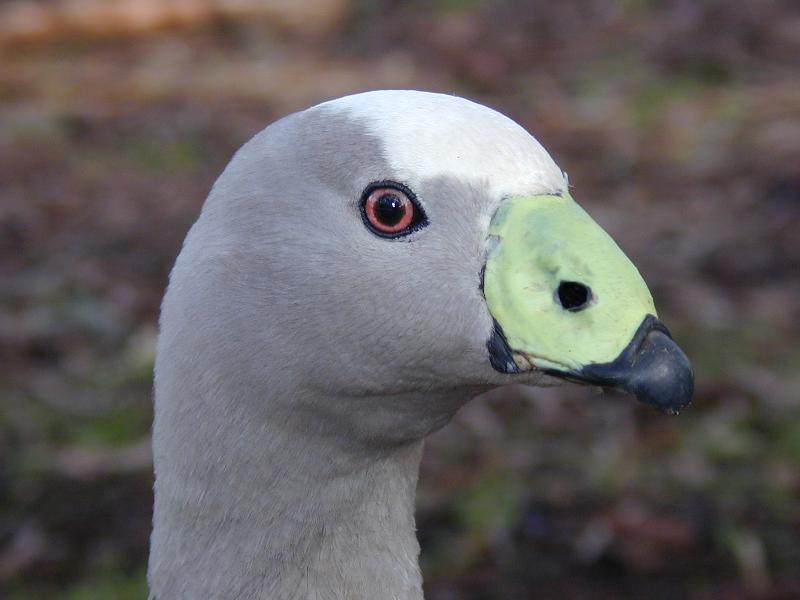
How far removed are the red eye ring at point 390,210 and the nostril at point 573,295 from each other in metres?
0.28

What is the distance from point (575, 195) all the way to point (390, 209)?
14.2 feet

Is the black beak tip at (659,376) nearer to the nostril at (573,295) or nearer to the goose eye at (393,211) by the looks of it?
the nostril at (573,295)

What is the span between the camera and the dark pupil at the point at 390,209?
1.96 meters

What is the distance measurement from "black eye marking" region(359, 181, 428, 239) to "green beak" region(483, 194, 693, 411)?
0.42 ft

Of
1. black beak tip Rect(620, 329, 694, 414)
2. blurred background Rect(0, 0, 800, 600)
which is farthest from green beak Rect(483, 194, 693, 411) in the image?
blurred background Rect(0, 0, 800, 600)

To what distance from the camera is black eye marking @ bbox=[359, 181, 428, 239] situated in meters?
1.96

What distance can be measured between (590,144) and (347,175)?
4.93 meters

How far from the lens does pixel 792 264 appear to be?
5.34m

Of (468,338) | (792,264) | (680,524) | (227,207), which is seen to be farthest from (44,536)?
(792,264)

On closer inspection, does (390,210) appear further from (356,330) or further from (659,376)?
Answer: (659,376)

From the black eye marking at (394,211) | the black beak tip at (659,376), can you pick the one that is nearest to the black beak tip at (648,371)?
the black beak tip at (659,376)

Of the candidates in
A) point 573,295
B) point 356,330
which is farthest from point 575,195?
point 573,295

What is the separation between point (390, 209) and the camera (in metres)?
1.97

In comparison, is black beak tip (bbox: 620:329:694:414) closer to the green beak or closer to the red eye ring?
the green beak
